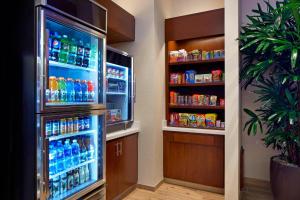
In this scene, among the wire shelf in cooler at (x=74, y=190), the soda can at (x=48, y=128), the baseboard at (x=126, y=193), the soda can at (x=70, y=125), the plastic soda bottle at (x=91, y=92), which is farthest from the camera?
the baseboard at (x=126, y=193)

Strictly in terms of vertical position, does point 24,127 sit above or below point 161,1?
below

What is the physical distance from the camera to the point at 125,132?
2568mm

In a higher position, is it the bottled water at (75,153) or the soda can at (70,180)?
the bottled water at (75,153)

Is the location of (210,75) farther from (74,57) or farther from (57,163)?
(57,163)

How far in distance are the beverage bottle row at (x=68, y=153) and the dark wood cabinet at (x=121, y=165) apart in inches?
12.9

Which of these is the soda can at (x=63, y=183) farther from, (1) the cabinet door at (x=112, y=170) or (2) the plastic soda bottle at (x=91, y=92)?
(2) the plastic soda bottle at (x=91, y=92)

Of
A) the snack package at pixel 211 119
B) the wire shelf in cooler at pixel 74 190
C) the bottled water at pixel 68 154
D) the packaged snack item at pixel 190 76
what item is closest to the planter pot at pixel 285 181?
the snack package at pixel 211 119

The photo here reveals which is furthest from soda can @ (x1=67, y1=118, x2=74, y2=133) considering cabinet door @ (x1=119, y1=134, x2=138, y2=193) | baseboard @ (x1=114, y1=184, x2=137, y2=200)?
baseboard @ (x1=114, y1=184, x2=137, y2=200)

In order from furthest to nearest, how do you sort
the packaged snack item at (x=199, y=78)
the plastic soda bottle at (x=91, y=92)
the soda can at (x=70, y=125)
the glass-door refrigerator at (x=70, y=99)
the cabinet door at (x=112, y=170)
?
→ the packaged snack item at (x=199, y=78)
the cabinet door at (x=112, y=170)
the plastic soda bottle at (x=91, y=92)
the soda can at (x=70, y=125)
the glass-door refrigerator at (x=70, y=99)

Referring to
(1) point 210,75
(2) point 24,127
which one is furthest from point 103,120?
(1) point 210,75

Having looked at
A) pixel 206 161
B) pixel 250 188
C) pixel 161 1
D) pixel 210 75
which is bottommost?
pixel 250 188

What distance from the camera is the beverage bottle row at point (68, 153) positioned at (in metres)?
1.65

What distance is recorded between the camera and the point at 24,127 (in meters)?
1.42

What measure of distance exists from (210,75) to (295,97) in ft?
3.48
